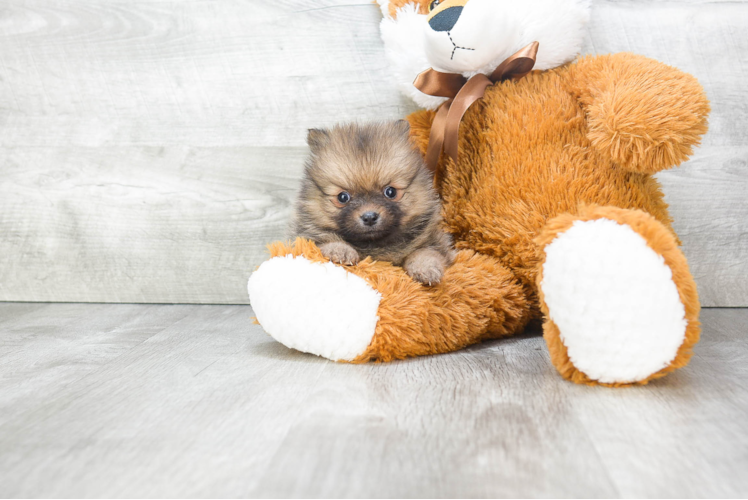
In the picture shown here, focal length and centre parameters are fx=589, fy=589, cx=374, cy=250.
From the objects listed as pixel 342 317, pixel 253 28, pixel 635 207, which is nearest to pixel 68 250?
pixel 253 28

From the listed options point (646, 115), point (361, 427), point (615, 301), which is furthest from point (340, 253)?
point (646, 115)

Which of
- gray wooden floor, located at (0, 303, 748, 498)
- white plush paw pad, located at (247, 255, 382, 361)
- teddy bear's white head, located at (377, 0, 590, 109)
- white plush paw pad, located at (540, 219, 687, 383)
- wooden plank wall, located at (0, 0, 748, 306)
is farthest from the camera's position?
wooden plank wall, located at (0, 0, 748, 306)

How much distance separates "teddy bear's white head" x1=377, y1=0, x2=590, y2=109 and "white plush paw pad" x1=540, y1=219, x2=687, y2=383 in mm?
501

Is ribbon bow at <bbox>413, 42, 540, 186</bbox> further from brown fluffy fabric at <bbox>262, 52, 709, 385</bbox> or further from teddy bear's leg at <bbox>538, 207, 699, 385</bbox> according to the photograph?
teddy bear's leg at <bbox>538, 207, 699, 385</bbox>

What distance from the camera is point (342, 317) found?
1.10m

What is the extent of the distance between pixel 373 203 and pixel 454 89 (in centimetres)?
37

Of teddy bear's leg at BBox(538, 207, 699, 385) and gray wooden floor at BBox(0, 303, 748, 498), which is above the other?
teddy bear's leg at BBox(538, 207, 699, 385)

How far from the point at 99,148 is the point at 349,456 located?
4.68 ft

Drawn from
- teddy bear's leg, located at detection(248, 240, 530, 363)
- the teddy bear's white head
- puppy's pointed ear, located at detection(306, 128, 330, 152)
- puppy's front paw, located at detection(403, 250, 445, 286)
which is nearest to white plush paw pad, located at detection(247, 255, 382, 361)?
teddy bear's leg, located at detection(248, 240, 530, 363)

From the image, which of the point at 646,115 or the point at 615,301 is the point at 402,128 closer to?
the point at 646,115

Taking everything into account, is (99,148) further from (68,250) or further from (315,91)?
(315,91)

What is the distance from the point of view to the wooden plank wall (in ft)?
5.29

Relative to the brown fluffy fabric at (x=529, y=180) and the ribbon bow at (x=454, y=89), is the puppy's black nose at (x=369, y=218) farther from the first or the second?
the ribbon bow at (x=454, y=89)

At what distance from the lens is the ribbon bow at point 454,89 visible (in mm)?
1295
